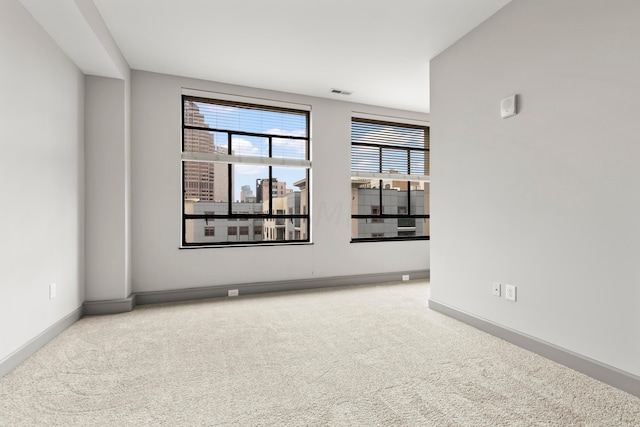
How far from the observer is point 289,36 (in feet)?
10.2

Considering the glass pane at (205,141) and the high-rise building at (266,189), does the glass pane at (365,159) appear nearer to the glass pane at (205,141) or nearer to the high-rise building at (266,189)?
the high-rise building at (266,189)

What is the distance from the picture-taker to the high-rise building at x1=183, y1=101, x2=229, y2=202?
4.16m

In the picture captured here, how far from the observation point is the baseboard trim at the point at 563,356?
1.90m

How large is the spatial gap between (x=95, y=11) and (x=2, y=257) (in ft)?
6.59

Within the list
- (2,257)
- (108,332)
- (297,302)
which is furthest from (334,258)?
(2,257)

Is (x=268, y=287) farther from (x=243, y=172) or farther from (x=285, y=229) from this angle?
(x=243, y=172)

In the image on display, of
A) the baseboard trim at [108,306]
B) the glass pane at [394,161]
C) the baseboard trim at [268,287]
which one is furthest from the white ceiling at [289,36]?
the baseboard trim at [268,287]

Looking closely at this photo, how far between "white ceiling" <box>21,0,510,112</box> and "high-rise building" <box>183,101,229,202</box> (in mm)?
523

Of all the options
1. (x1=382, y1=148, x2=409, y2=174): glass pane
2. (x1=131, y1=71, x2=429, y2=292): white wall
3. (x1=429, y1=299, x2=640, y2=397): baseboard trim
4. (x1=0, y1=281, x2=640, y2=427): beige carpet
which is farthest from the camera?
(x1=382, y1=148, x2=409, y2=174): glass pane

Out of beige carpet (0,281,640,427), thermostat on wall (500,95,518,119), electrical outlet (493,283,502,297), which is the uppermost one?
thermostat on wall (500,95,518,119)

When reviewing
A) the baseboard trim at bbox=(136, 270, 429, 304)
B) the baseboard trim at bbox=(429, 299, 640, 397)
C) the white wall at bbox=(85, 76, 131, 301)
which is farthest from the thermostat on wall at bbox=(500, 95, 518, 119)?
the white wall at bbox=(85, 76, 131, 301)

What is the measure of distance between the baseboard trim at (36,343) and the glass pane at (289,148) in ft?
9.44

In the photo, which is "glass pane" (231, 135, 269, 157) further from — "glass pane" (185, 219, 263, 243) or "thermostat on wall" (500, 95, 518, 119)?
"thermostat on wall" (500, 95, 518, 119)

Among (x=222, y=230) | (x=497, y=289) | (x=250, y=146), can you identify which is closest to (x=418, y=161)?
(x=250, y=146)
